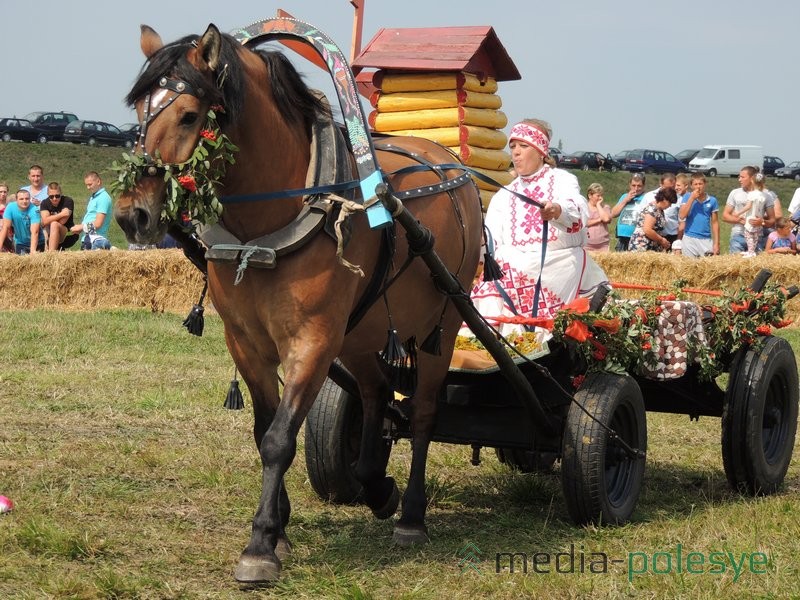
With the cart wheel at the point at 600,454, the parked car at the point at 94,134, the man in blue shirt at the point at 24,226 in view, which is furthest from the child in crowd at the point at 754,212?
the parked car at the point at 94,134

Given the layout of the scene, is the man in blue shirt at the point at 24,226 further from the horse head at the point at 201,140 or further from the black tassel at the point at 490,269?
the horse head at the point at 201,140

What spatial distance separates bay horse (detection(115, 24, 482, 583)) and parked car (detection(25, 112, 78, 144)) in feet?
143

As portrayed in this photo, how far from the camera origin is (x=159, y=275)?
14688 millimetres

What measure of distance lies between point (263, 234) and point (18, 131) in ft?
145

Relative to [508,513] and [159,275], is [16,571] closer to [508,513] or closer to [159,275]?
[508,513]

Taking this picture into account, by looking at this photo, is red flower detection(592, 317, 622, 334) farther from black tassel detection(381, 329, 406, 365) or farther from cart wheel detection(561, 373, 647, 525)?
black tassel detection(381, 329, 406, 365)

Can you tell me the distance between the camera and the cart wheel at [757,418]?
603 cm

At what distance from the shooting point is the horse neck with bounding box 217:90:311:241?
448 centimetres

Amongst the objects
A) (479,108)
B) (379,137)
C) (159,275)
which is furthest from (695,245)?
(379,137)

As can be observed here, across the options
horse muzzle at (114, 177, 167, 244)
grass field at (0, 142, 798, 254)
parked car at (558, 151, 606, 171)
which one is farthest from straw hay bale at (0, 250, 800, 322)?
parked car at (558, 151, 606, 171)

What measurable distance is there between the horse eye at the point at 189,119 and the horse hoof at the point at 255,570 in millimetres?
1679

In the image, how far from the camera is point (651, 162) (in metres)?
50.2

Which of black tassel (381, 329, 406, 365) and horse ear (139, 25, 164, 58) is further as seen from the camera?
black tassel (381, 329, 406, 365)

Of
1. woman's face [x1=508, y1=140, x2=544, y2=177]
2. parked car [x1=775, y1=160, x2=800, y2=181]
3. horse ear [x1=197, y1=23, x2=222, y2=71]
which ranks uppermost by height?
horse ear [x1=197, y1=23, x2=222, y2=71]
